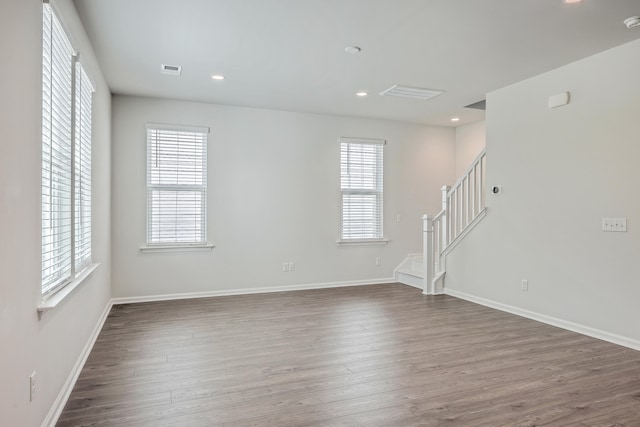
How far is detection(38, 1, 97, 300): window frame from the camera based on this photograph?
2232 mm

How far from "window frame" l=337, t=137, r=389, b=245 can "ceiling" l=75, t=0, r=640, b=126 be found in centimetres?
136

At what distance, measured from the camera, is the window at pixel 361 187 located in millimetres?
6375

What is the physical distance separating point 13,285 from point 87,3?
219 centimetres

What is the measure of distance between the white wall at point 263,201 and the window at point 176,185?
0.36 ft

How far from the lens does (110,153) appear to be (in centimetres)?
498

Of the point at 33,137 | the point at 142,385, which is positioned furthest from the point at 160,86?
the point at 142,385

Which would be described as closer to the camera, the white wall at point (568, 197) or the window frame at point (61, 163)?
the window frame at point (61, 163)

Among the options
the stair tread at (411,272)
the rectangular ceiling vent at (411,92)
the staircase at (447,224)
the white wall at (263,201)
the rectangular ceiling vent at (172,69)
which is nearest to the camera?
the rectangular ceiling vent at (172,69)

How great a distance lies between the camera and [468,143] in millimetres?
6836

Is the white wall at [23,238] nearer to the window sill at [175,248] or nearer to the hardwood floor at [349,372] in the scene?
the hardwood floor at [349,372]

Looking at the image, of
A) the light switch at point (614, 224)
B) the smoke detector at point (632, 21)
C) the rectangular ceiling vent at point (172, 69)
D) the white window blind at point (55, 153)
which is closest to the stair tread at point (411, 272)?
the light switch at point (614, 224)

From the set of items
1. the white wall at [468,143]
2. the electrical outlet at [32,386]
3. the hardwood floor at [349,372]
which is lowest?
the hardwood floor at [349,372]

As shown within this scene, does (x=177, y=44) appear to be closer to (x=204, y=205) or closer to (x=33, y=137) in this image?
(x=33, y=137)

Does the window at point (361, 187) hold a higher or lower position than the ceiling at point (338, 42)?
lower
